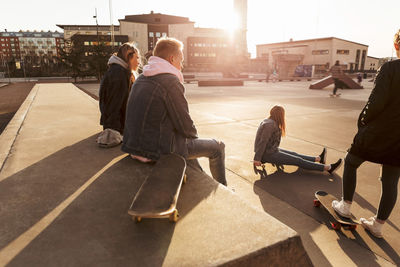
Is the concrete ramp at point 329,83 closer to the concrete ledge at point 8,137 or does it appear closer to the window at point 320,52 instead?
the concrete ledge at point 8,137

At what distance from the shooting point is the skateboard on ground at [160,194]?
1748mm

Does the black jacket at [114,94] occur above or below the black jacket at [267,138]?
above

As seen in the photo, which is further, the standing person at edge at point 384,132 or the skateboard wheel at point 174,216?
the standing person at edge at point 384,132

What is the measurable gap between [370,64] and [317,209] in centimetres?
8845

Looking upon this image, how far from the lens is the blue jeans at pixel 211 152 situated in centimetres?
290

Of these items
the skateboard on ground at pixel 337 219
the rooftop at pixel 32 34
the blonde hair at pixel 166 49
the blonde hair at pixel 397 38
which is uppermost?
the rooftop at pixel 32 34

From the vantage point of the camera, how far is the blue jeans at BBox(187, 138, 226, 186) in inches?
114

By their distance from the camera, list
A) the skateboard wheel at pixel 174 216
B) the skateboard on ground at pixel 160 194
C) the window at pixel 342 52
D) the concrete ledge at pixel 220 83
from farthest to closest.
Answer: the window at pixel 342 52 → the concrete ledge at pixel 220 83 → the skateboard wheel at pixel 174 216 → the skateboard on ground at pixel 160 194

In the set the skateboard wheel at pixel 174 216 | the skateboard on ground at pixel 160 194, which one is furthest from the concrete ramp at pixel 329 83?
the skateboard wheel at pixel 174 216

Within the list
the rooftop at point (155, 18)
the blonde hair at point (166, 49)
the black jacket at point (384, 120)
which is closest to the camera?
the black jacket at point (384, 120)

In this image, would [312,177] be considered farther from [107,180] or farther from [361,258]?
[107,180]

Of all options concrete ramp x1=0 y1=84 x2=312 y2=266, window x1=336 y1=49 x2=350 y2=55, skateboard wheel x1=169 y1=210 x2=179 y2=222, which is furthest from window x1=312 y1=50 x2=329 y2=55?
skateboard wheel x1=169 y1=210 x2=179 y2=222

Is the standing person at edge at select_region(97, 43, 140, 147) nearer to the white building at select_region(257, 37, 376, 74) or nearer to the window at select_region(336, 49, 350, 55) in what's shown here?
the white building at select_region(257, 37, 376, 74)

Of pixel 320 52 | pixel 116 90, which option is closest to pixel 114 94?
pixel 116 90
